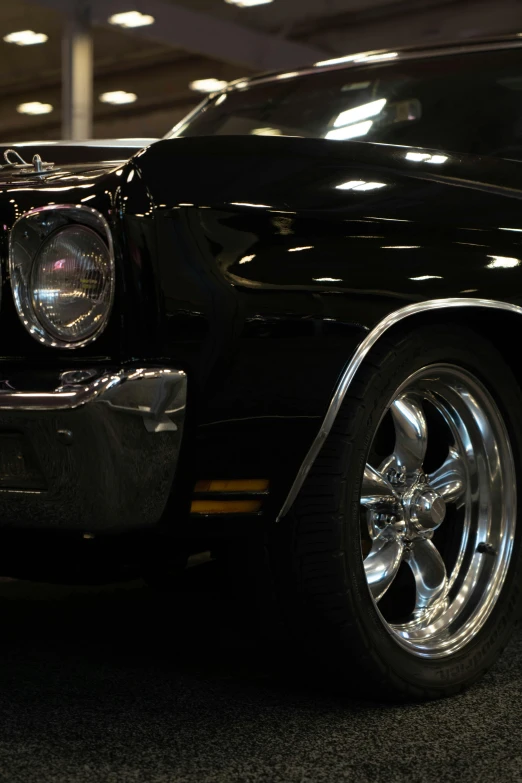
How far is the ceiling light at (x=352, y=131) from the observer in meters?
3.19

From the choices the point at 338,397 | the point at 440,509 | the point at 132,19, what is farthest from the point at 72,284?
the point at 132,19

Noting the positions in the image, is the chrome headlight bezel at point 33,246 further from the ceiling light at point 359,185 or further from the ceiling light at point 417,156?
the ceiling light at point 417,156

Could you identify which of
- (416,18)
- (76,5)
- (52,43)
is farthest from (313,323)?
(52,43)

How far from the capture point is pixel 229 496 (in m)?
2.03

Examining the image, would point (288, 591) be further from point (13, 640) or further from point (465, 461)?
point (13, 640)

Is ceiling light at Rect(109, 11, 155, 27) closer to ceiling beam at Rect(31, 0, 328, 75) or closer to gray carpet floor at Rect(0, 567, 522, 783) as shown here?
ceiling beam at Rect(31, 0, 328, 75)

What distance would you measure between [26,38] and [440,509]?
592 inches

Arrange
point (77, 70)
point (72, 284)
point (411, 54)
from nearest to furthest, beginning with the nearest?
point (72, 284)
point (411, 54)
point (77, 70)

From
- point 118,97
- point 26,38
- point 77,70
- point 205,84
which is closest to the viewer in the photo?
point 77,70

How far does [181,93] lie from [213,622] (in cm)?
1707

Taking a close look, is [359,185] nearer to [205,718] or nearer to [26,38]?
[205,718]

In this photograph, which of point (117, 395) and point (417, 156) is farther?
point (417, 156)

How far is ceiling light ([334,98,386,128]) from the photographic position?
10.7 feet

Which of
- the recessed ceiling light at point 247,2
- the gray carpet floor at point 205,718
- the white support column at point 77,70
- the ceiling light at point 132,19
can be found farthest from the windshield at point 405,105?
the recessed ceiling light at point 247,2
